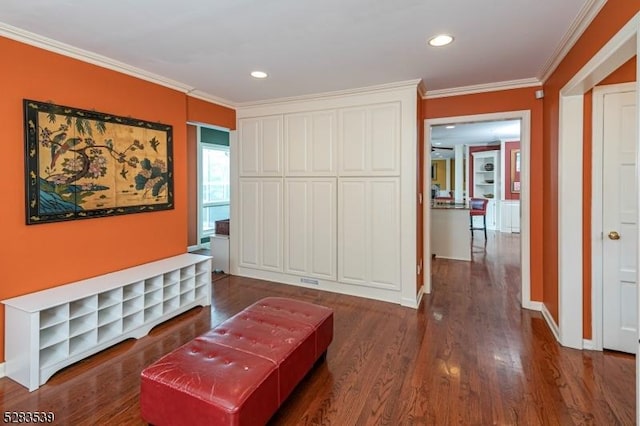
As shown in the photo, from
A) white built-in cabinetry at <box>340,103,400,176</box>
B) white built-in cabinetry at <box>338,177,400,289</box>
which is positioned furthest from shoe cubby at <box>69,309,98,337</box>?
white built-in cabinetry at <box>340,103,400,176</box>

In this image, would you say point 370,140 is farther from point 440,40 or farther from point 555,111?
point 555,111

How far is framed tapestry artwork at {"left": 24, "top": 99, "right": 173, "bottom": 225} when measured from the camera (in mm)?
2602

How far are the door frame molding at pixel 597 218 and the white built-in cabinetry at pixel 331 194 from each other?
61.8 inches

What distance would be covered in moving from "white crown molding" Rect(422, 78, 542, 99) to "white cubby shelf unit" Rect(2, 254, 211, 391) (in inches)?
137

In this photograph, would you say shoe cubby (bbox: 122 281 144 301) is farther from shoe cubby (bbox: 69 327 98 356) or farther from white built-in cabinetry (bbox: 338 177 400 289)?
white built-in cabinetry (bbox: 338 177 400 289)

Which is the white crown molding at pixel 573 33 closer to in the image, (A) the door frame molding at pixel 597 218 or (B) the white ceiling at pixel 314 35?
(B) the white ceiling at pixel 314 35

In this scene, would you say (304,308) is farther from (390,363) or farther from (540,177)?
(540,177)

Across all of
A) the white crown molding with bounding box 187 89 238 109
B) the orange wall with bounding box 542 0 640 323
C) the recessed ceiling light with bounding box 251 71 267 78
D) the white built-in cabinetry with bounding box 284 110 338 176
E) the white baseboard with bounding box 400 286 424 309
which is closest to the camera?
the orange wall with bounding box 542 0 640 323

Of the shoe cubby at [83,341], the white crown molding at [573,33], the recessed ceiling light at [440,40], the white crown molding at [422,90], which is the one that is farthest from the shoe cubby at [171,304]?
the white crown molding at [573,33]

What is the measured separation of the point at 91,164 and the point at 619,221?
4.47 meters

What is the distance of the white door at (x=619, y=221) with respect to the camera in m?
2.60

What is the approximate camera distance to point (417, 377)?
242 cm

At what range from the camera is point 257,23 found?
2.40 metres

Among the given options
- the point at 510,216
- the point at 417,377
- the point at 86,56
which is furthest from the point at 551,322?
the point at 510,216
